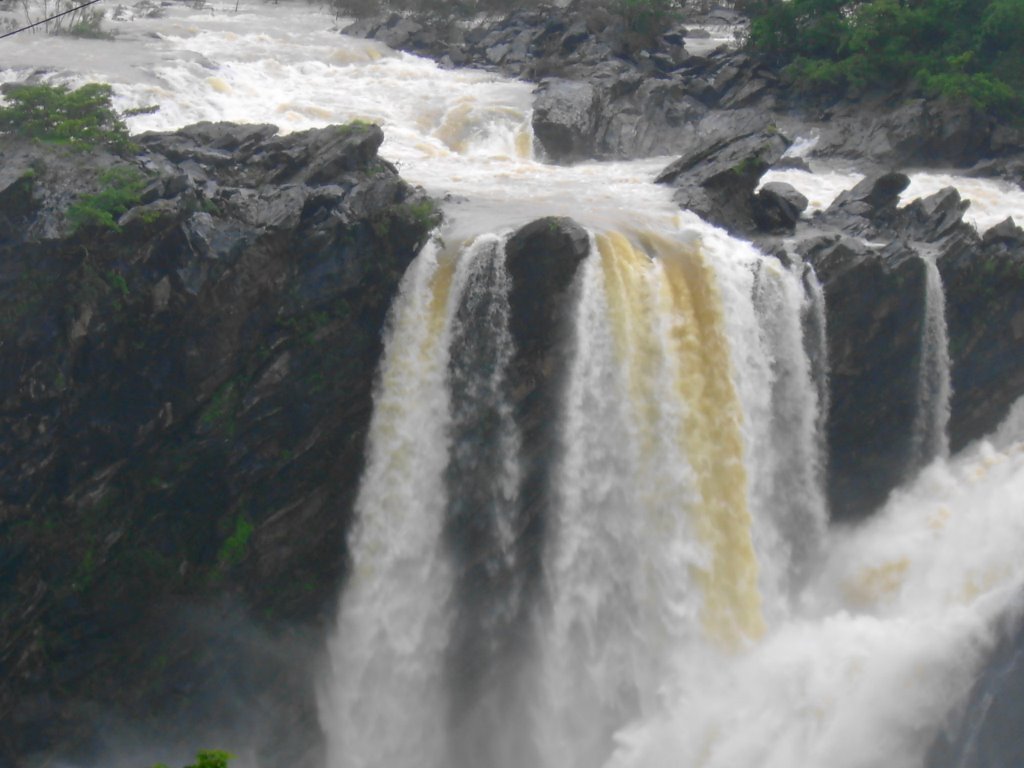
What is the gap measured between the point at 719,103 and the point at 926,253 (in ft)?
47.8

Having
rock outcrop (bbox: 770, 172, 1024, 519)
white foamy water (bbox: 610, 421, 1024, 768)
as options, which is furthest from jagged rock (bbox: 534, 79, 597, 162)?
white foamy water (bbox: 610, 421, 1024, 768)

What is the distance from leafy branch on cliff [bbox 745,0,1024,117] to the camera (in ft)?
103

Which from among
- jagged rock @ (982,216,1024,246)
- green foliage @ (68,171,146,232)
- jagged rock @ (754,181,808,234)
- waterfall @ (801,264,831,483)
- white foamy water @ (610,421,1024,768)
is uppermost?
green foliage @ (68,171,146,232)

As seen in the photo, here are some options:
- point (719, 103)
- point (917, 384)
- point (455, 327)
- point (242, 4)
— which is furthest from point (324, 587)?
point (242, 4)

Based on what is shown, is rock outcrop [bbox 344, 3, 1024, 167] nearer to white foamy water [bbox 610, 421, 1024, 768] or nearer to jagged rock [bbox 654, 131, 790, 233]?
jagged rock [bbox 654, 131, 790, 233]

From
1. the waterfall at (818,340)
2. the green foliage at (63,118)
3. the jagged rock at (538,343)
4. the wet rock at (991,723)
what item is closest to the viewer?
the wet rock at (991,723)

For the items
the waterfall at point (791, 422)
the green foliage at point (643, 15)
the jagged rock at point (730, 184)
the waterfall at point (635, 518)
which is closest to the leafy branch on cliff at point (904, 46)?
the green foliage at point (643, 15)

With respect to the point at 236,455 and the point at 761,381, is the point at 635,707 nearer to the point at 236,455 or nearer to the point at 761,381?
the point at 761,381

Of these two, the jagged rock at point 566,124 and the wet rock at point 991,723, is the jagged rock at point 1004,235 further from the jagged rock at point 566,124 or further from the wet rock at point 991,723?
the jagged rock at point 566,124

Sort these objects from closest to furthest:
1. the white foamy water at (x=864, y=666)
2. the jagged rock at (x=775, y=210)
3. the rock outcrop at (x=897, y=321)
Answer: the white foamy water at (x=864, y=666) < the rock outcrop at (x=897, y=321) < the jagged rock at (x=775, y=210)

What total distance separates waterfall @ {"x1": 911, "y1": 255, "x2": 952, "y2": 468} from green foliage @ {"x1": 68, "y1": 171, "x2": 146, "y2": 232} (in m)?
14.8

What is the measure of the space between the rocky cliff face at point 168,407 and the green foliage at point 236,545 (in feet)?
0.08

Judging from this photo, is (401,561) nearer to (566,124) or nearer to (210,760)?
(210,760)

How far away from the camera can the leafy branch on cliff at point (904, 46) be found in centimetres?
3125
